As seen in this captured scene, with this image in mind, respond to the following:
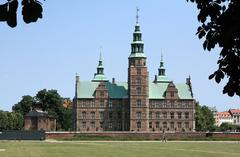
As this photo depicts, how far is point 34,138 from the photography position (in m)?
83.6

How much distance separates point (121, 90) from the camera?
102 m

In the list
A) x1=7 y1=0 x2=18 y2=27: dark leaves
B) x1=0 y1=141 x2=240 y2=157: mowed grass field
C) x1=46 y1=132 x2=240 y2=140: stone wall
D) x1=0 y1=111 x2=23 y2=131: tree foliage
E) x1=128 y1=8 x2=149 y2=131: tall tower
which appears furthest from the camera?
x1=0 y1=111 x2=23 y2=131: tree foliage

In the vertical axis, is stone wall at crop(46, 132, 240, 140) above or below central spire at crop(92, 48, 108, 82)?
below

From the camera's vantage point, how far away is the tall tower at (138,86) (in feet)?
321

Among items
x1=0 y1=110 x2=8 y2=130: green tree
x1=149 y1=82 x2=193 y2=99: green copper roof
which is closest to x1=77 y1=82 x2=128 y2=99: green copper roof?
x1=149 y1=82 x2=193 y2=99: green copper roof

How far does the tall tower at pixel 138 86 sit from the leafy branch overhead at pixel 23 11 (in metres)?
93.1

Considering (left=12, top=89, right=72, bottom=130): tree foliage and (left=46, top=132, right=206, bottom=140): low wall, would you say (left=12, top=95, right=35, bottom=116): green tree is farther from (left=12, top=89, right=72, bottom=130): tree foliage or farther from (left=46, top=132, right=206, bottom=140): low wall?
(left=46, top=132, right=206, bottom=140): low wall

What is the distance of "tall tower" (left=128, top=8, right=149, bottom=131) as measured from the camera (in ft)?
321

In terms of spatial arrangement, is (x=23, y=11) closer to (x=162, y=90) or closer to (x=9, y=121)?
(x=162, y=90)

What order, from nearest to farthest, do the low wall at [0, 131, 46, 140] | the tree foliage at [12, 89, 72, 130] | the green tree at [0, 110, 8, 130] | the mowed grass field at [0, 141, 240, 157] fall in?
the mowed grass field at [0, 141, 240, 157] → the low wall at [0, 131, 46, 140] → the green tree at [0, 110, 8, 130] → the tree foliage at [12, 89, 72, 130]

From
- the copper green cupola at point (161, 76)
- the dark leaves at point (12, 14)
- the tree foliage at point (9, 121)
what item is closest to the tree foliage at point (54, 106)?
the tree foliage at point (9, 121)

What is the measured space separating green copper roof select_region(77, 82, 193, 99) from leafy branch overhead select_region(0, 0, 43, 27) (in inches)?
3742

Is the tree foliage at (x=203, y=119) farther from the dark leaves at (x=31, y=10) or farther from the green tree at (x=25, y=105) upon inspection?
the dark leaves at (x=31, y=10)

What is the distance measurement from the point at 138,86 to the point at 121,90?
4663 millimetres
